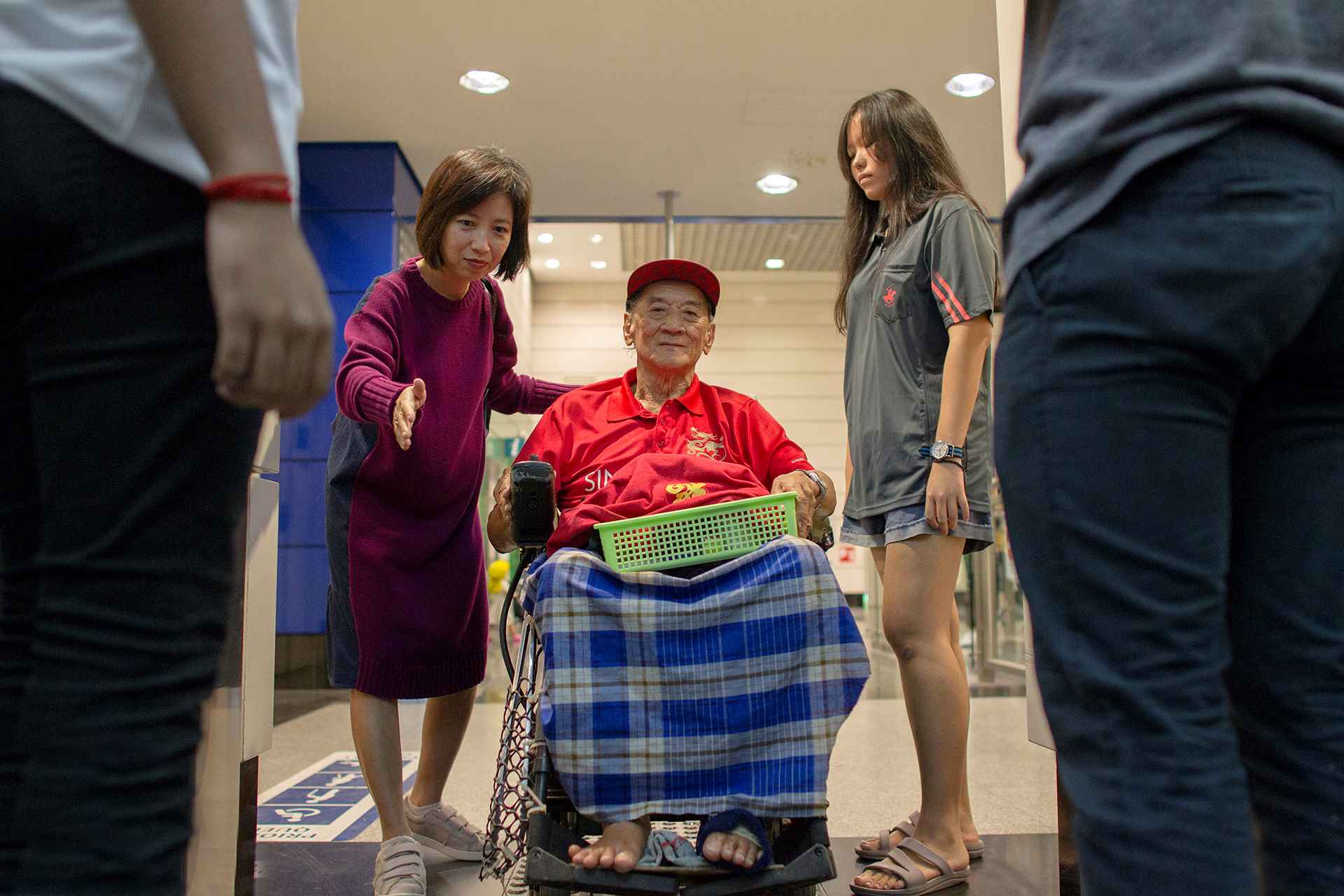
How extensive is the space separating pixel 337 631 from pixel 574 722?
29.5 inches

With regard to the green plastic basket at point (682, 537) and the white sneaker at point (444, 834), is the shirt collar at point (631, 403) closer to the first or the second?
the green plastic basket at point (682, 537)

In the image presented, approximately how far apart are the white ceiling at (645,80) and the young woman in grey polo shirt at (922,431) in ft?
8.57

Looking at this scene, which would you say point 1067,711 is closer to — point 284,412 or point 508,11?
point 284,412

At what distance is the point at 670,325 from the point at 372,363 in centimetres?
70

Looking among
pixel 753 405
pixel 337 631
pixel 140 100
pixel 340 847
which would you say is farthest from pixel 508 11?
pixel 140 100

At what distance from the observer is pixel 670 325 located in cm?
235

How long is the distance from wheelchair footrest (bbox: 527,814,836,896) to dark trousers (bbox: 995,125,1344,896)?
3.18ft

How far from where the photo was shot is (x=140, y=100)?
2.06 ft

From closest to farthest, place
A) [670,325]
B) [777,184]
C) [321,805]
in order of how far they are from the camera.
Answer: [670,325], [321,805], [777,184]

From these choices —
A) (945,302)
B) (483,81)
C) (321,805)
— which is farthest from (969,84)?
(321,805)

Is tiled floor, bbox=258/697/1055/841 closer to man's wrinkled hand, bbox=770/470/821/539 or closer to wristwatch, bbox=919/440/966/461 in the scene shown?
man's wrinkled hand, bbox=770/470/821/539

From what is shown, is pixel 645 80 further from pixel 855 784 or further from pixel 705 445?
pixel 855 784

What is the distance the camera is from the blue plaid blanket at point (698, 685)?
1667 mm

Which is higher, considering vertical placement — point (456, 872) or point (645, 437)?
point (645, 437)
